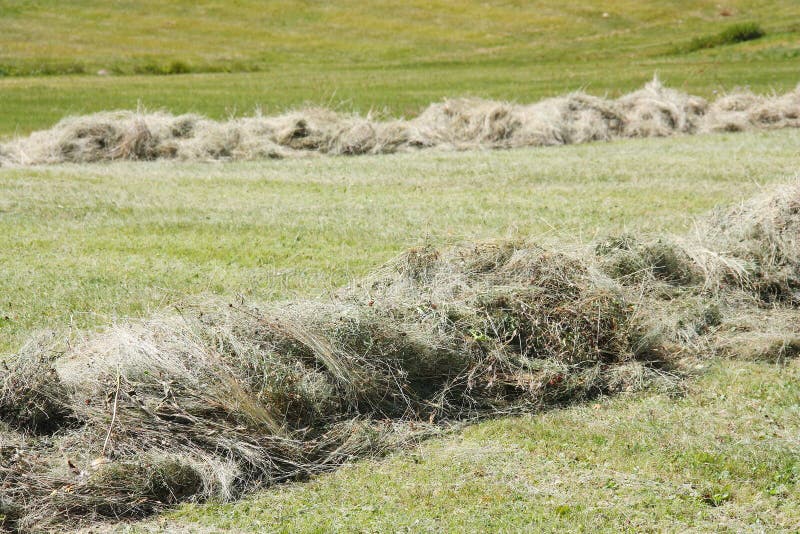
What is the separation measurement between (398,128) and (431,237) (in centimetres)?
1032

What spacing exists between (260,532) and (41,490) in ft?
3.92

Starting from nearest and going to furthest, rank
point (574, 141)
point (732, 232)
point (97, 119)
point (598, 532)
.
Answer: point (598, 532) < point (732, 232) < point (97, 119) < point (574, 141)

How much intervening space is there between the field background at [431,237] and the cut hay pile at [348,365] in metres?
0.27

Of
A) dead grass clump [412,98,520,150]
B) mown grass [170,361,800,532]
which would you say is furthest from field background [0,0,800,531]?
dead grass clump [412,98,520,150]

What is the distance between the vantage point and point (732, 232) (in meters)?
9.43

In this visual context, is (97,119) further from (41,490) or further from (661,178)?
(41,490)

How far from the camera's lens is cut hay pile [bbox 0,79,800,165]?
728 inches

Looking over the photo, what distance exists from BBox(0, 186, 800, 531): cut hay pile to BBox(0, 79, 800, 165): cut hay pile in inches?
444

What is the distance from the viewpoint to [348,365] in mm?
6574

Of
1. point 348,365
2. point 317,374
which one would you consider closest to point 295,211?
point 348,365

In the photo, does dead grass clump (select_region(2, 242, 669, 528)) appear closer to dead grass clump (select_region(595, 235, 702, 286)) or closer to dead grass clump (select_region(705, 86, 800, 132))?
dead grass clump (select_region(595, 235, 702, 286))

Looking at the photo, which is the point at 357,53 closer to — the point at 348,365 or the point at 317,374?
the point at 348,365

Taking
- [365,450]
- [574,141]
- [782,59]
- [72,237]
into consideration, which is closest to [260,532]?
[365,450]

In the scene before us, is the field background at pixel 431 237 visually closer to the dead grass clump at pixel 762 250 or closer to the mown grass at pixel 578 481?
the mown grass at pixel 578 481
